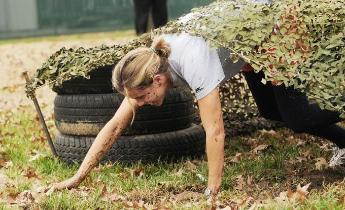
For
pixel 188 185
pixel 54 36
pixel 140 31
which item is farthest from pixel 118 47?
pixel 54 36

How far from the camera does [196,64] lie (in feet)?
15.2

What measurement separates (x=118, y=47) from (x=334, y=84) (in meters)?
2.00

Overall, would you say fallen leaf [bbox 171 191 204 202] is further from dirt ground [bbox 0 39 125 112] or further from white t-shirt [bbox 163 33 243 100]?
dirt ground [bbox 0 39 125 112]

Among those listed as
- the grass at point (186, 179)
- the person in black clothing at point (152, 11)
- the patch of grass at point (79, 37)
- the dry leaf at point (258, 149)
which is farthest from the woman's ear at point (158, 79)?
the patch of grass at point (79, 37)

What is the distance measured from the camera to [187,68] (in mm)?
4645

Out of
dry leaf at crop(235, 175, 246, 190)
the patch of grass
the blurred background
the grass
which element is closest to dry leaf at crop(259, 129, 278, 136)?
the grass

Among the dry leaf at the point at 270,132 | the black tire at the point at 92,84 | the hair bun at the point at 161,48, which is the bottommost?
the dry leaf at the point at 270,132

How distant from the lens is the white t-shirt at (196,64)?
4.59 m

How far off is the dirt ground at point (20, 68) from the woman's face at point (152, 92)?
5545mm

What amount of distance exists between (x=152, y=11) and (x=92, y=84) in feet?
25.4

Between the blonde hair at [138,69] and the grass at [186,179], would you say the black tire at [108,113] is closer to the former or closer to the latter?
the grass at [186,179]

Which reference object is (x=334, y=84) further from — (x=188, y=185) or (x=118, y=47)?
(x=118, y=47)

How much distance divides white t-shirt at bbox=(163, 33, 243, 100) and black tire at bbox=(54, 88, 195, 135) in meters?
1.24

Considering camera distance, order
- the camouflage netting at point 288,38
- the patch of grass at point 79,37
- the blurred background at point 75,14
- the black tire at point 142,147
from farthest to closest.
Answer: the blurred background at point 75,14 < the patch of grass at point 79,37 < the black tire at point 142,147 < the camouflage netting at point 288,38
